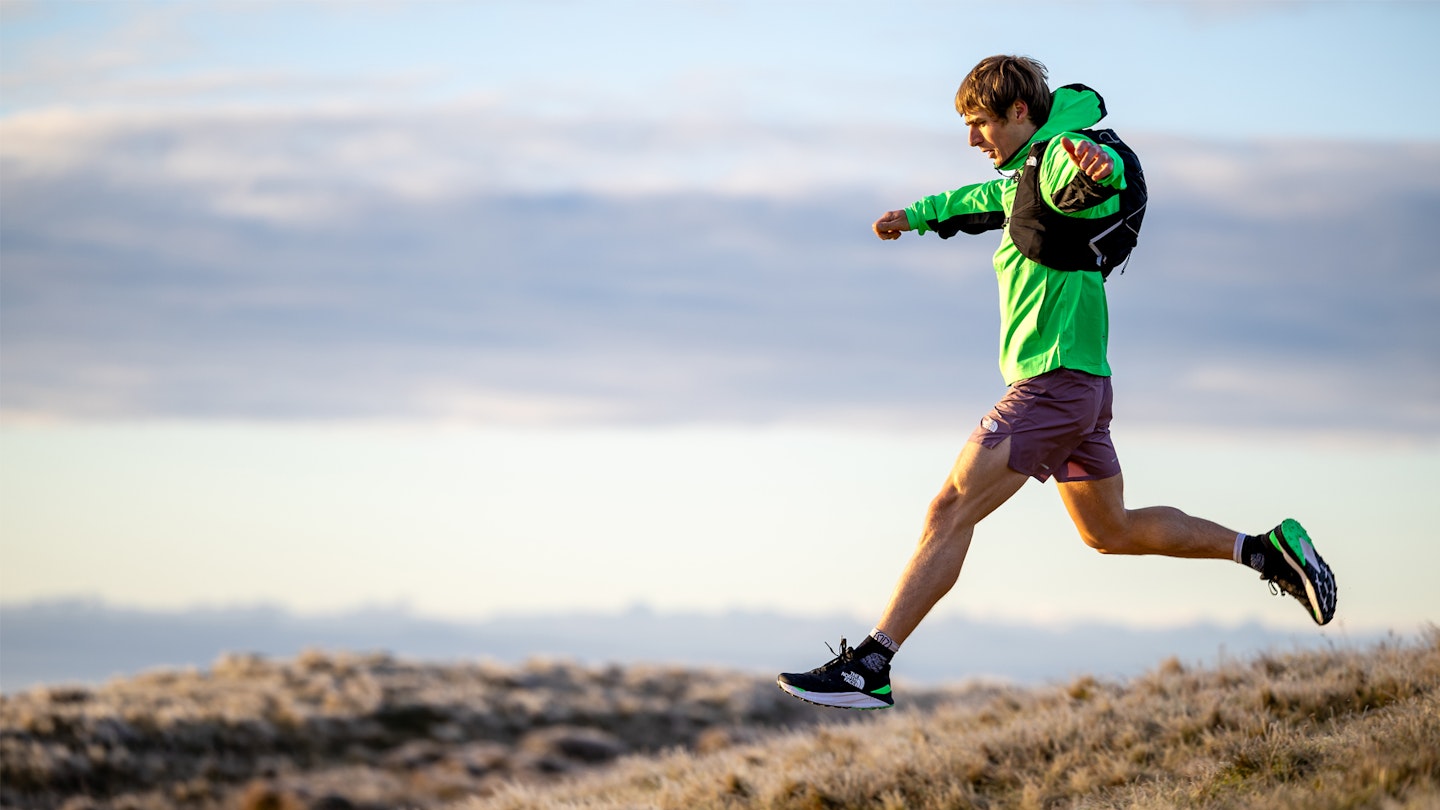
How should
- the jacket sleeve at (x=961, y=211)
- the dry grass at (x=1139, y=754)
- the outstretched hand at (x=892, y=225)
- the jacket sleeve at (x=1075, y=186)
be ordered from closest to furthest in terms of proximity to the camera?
the dry grass at (x=1139, y=754) → the jacket sleeve at (x=1075, y=186) → the jacket sleeve at (x=961, y=211) → the outstretched hand at (x=892, y=225)

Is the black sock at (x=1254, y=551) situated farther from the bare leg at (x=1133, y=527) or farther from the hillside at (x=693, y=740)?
the hillside at (x=693, y=740)

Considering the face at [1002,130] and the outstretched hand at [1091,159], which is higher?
the face at [1002,130]

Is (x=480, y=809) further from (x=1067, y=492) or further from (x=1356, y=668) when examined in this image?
(x=1356, y=668)

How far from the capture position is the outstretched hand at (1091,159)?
609 centimetres

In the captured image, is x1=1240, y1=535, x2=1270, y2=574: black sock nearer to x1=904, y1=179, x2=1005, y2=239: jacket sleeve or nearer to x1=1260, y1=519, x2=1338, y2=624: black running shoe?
x1=1260, y1=519, x2=1338, y2=624: black running shoe

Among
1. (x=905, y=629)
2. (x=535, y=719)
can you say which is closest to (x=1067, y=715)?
(x=905, y=629)

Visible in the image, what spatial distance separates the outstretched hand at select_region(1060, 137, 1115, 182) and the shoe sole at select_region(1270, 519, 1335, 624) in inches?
95.3

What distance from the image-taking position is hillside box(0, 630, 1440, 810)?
675cm

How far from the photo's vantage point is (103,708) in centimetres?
1680

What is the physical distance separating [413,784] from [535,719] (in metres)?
4.24

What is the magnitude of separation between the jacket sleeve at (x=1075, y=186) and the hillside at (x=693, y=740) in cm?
270

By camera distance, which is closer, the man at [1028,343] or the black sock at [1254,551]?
the man at [1028,343]

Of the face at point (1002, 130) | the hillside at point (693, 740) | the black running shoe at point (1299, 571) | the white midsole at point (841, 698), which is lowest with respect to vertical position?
the hillside at point (693, 740)

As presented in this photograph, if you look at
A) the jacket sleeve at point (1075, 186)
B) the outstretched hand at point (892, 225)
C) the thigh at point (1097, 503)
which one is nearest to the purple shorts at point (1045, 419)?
the thigh at point (1097, 503)
